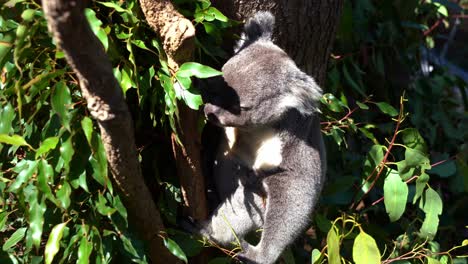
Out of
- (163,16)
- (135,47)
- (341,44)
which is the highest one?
(163,16)

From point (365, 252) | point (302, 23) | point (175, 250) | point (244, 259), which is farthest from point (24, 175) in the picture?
point (302, 23)

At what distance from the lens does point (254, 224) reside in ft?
9.99

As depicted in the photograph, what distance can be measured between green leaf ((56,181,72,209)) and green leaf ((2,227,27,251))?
1.23ft

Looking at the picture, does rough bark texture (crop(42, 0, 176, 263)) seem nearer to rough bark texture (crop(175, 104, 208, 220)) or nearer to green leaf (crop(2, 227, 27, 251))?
rough bark texture (crop(175, 104, 208, 220))

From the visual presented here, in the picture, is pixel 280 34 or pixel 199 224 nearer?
pixel 199 224

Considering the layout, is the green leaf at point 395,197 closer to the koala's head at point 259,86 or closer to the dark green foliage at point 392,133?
the dark green foliage at point 392,133

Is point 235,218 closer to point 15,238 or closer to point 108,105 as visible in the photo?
point 15,238

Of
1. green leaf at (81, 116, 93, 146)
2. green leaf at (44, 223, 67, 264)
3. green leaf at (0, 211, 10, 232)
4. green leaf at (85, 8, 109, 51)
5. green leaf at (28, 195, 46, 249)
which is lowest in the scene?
green leaf at (0, 211, 10, 232)

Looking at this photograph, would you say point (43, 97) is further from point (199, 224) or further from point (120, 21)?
point (199, 224)

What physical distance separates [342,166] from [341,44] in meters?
0.81

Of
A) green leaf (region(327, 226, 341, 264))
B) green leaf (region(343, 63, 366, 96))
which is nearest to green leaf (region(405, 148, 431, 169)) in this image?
green leaf (region(327, 226, 341, 264))

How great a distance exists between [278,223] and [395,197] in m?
0.58

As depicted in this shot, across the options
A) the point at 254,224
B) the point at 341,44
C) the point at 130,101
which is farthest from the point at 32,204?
the point at 341,44

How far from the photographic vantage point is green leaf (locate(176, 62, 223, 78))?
219 cm
